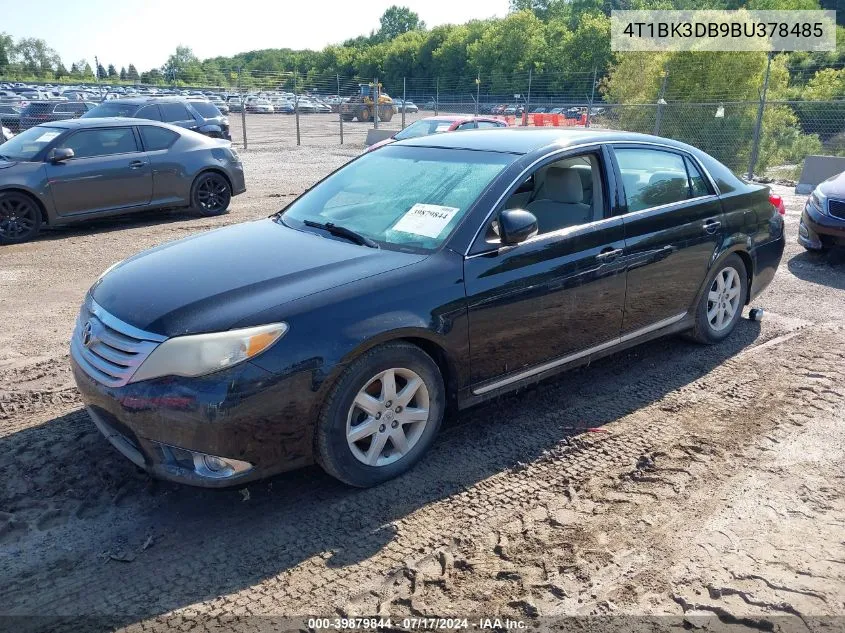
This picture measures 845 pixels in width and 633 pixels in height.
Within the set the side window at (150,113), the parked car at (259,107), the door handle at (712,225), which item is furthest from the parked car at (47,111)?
the parked car at (259,107)

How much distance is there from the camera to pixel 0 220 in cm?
900

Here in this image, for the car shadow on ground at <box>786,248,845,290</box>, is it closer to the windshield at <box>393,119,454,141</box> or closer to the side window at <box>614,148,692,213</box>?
the side window at <box>614,148,692,213</box>

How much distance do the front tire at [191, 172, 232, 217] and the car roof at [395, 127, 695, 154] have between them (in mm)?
6840

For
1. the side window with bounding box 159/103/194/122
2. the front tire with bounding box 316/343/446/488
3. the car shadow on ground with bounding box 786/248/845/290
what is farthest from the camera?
the side window with bounding box 159/103/194/122

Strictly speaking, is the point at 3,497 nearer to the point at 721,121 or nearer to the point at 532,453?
the point at 532,453

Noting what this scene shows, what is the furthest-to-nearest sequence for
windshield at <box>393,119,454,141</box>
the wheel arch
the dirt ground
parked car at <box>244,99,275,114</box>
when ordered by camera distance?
parked car at <box>244,99,275,114</box>, windshield at <box>393,119,454,141</box>, the wheel arch, the dirt ground

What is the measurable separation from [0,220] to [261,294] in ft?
24.7

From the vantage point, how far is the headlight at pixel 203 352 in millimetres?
2994

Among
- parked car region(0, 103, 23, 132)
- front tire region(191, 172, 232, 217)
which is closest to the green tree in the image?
parked car region(0, 103, 23, 132)

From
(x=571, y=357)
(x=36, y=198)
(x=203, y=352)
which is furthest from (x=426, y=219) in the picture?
(x=36, y=198)

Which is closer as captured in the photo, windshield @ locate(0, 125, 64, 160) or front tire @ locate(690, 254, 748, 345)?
front tire @ locate(690, 254, 748, 345)

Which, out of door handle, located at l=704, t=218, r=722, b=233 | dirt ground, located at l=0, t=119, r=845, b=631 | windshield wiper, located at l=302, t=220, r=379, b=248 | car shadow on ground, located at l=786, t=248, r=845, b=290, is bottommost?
dirt ground, located at l=0, t=119, r=845, b=631

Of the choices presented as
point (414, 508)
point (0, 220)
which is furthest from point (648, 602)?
point (0, 220)

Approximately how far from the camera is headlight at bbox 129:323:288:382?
2.99m
